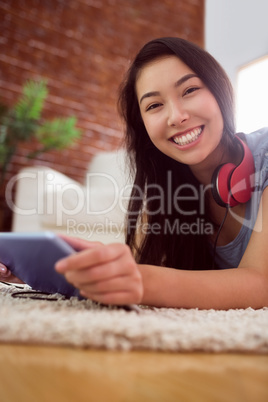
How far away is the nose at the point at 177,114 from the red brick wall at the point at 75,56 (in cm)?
216

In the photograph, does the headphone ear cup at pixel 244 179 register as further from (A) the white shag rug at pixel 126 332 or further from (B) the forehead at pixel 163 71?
(A) the white shag rug at pixel 126 332

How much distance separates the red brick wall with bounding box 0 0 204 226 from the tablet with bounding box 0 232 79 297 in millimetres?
2280

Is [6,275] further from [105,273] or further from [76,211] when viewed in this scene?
[76,211]

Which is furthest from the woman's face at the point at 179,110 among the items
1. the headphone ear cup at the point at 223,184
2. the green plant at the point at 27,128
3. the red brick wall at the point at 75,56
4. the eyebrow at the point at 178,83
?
the red brick wall at the point at 75,56

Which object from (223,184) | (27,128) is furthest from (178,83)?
(27,128)

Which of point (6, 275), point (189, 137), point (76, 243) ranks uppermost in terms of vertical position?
point (189, 137)

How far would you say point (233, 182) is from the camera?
2.91 ft

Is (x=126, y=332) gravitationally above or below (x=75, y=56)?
below

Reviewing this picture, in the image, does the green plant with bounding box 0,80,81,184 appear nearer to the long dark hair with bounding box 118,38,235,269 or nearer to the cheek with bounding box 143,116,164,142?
the long dark hair with bounding box 118,38,235,269

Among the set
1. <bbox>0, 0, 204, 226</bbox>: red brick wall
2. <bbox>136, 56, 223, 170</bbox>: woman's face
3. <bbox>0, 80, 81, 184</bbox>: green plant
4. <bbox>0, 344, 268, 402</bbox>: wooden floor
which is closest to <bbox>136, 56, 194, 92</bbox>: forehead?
<bbox>136, 56, 223, 170</bbox>: woman's face

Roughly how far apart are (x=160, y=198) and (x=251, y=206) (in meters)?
0.30

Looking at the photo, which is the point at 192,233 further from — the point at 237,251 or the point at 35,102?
the point at 35,102

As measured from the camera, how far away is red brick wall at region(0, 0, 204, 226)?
114 inches

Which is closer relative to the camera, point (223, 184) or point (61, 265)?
point (61, 265)
